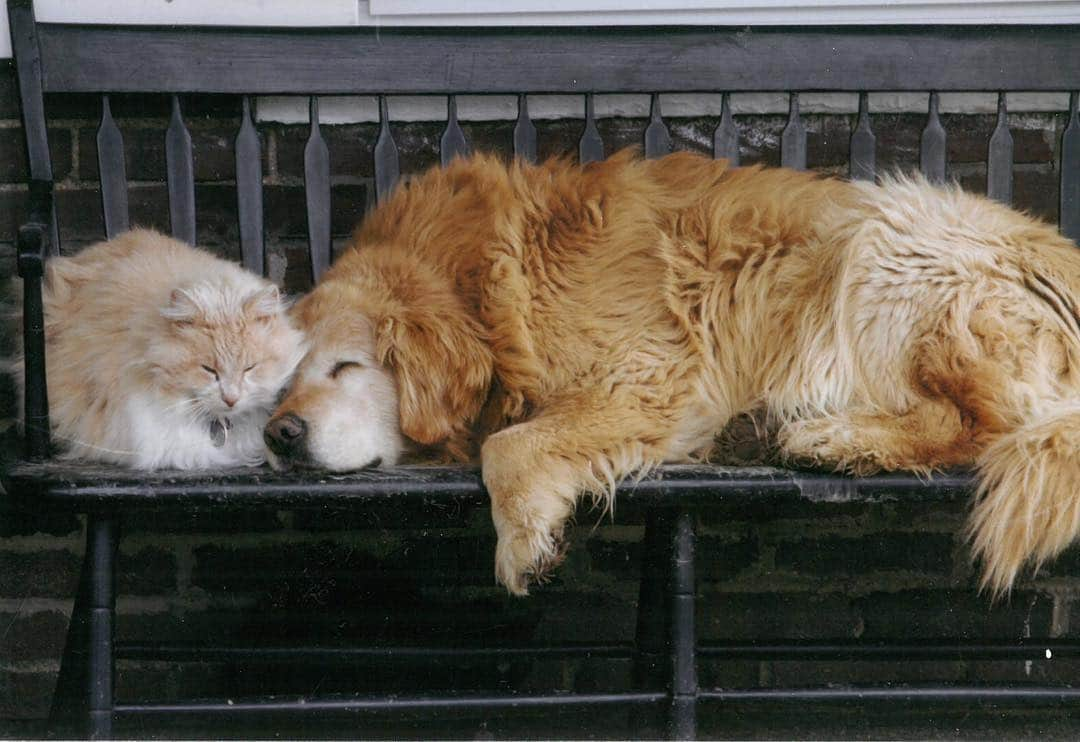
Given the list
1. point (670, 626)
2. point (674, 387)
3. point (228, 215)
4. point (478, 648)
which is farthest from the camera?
point (228, 215)

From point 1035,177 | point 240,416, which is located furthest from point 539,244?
point 1035,177

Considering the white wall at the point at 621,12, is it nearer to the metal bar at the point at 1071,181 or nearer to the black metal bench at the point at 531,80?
the black metal bench at the point at 531,80

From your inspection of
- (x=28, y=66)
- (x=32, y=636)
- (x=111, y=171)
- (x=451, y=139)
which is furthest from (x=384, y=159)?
(x=32, y=636)

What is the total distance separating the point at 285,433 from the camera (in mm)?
1868

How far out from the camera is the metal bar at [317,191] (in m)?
2.49

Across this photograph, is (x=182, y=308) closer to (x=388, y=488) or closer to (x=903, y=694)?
(x=388, y=488)

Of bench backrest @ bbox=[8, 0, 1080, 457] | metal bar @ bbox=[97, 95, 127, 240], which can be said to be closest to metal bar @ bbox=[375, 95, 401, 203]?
bench backrest @ bbox=[8, 0, 1080, 457]

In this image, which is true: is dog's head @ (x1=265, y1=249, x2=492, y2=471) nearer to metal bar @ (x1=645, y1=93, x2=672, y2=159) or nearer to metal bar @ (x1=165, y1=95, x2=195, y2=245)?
metal bar @ (x1=165, y1=95, x2=195, y2=245)

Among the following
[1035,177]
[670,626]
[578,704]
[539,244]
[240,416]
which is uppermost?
[1035,177]

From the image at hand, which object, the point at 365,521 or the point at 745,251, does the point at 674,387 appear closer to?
the point at 745,251

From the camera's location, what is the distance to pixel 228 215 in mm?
2709

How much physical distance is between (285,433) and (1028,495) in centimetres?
118

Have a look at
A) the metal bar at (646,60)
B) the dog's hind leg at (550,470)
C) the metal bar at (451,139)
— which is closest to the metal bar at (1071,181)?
the metal bar at (646,60)

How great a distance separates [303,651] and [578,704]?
558mm
